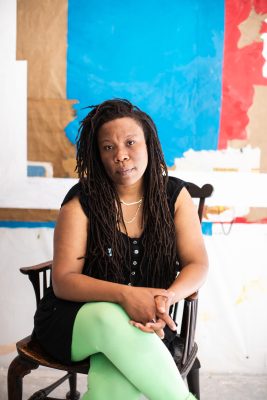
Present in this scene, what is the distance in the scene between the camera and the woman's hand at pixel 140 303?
3.95ft

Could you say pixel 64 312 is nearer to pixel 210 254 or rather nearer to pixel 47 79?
pixel 210 254

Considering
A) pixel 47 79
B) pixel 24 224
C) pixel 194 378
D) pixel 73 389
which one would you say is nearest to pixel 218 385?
pixel 194 378

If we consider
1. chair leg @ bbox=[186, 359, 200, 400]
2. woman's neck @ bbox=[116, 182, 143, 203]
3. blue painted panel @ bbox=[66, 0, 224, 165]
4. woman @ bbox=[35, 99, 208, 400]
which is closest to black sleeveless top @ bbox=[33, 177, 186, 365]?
woman @ bbox=[35, 99, 208, 400]

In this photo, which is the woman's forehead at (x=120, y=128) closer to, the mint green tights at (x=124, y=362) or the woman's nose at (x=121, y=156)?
the woman's nose at (x=121, y=156)

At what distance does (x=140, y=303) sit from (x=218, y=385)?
1247mm

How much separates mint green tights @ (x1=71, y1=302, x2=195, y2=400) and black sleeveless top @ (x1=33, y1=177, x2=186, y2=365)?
0.28 feet

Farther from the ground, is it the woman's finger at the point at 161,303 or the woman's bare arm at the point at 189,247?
the woman's bare arm at the point at 189,247

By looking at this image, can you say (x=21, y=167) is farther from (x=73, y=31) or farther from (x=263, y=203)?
(x=263, y=203)

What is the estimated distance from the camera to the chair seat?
135 centimetres

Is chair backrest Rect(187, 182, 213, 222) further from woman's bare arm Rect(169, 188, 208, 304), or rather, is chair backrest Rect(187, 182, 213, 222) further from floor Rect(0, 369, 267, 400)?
floor Rect(0, 369, 267, 400)

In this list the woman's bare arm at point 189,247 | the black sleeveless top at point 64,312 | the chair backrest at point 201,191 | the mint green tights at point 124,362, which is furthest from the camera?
the chair backrest at point 201,191

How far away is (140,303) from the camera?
122 centimetres

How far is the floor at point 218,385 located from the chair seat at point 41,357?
0.72 metres

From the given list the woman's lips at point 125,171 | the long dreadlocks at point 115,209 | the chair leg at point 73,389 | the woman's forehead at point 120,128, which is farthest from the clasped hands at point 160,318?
the chair leg at point 73,389
